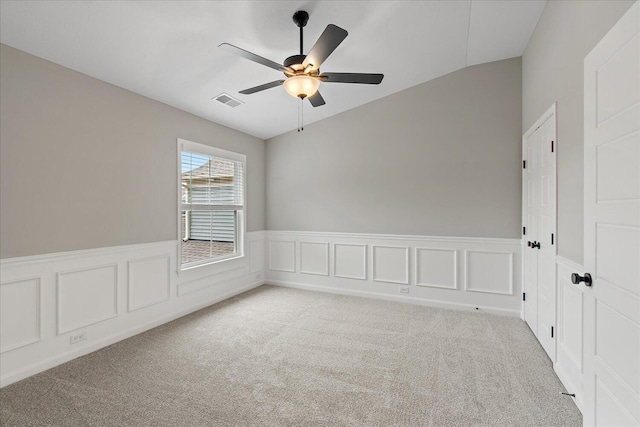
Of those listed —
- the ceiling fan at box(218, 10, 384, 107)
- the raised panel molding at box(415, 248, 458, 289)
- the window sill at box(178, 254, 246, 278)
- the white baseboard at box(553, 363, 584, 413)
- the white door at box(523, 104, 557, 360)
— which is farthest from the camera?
the raised panel molding at box(415, 248, 458, 289)

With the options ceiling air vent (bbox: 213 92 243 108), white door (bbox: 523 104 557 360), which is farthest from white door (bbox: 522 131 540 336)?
ceiling air vent (bbox: 213 92 243 108)

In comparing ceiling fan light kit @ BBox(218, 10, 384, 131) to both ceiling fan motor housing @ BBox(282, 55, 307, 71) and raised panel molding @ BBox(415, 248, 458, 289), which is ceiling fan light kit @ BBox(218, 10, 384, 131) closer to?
ceiling fan motor housing @ BBox(282, 55, 307, 71)

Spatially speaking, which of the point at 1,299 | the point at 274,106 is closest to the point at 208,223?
the point at 274,106

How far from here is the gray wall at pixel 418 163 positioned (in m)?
3.76

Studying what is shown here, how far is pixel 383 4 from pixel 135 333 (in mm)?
4058

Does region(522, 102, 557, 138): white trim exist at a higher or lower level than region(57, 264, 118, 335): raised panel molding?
higher

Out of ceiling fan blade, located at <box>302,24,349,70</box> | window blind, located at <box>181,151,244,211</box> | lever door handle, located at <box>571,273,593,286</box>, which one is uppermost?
ceiling fan blade, located at <box>302,24,349,70</box>

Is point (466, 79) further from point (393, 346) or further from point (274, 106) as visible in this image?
point (393, 346)

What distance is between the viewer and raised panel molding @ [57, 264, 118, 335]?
2656mm

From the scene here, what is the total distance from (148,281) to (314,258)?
7.96 feet

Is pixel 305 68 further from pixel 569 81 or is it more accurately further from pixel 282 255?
pixel 282 255

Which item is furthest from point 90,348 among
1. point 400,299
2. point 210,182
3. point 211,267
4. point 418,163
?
point 418,163

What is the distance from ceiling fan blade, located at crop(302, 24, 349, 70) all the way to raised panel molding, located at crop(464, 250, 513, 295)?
311 centimetres

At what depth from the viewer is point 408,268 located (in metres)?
4.26
